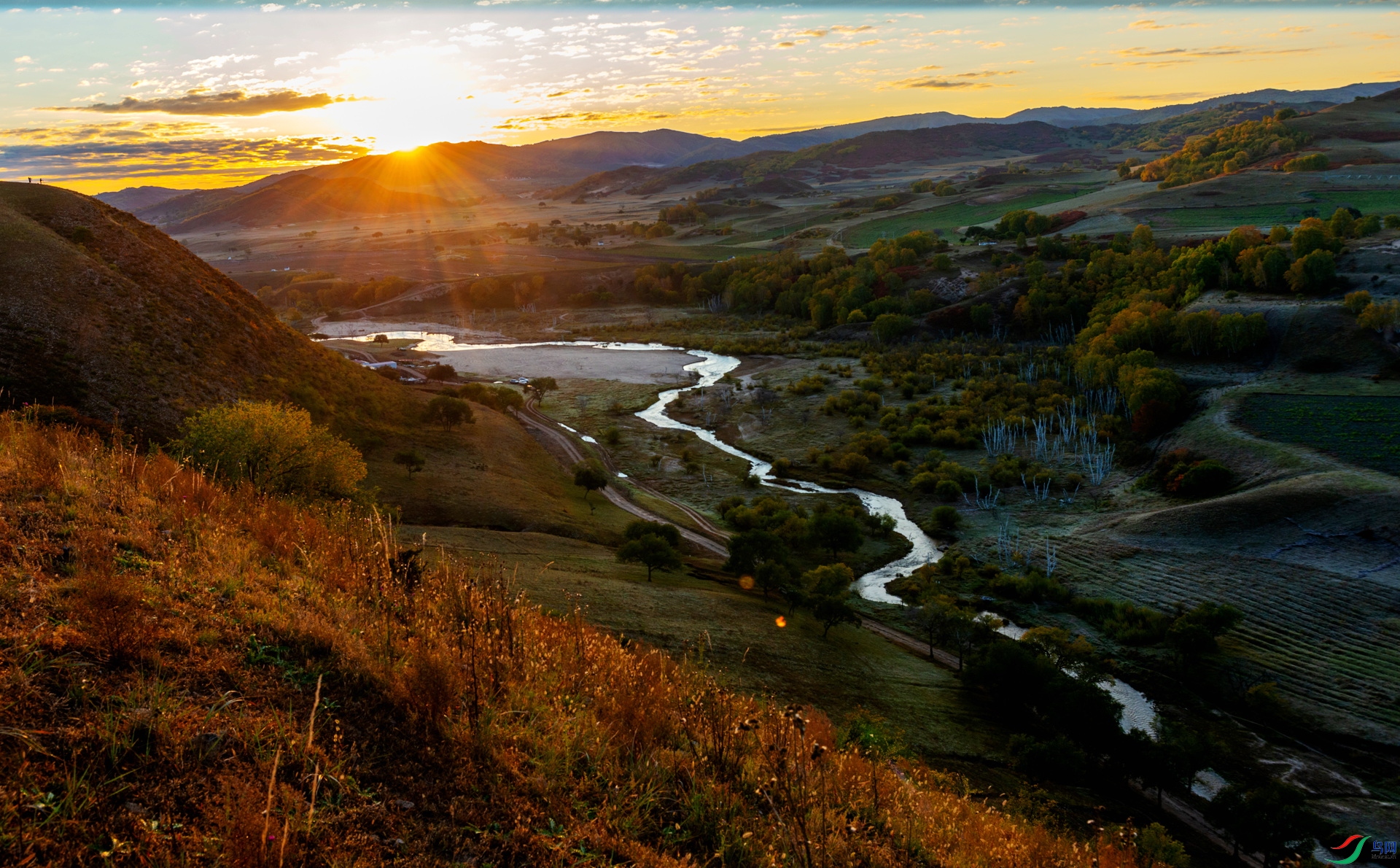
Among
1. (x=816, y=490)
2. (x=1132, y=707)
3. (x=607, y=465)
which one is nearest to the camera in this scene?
(x=1132, y=707)

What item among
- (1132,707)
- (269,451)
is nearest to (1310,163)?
(1132,707)

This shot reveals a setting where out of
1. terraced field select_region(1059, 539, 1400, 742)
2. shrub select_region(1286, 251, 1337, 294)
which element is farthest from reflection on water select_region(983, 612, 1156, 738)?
shrub select_region(1286, 251, 1337, 294)

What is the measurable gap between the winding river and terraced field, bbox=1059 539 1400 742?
583 cm

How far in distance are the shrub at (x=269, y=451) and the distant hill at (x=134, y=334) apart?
1228cm

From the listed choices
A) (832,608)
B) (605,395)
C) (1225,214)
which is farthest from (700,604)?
(1225,214)

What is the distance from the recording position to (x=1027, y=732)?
32.0 metres

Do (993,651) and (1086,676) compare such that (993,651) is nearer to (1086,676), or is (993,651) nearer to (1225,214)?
(1086,676)

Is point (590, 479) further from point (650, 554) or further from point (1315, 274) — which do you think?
point (1315, 274)

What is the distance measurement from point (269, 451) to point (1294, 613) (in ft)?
156

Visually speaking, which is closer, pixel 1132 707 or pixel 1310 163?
pixel 1132 707

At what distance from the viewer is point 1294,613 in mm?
38719

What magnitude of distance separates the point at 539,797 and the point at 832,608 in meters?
29.8

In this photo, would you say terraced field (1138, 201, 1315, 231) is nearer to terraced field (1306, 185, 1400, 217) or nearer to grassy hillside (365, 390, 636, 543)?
terraced field (1306, 185, 1400, 217)

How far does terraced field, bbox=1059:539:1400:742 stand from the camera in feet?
108
